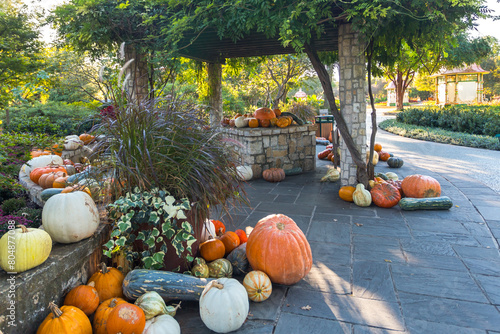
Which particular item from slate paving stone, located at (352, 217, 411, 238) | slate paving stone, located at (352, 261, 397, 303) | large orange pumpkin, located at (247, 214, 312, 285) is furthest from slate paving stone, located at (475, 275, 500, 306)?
large orange pumpkin, located at (247, 214, 312, 285)

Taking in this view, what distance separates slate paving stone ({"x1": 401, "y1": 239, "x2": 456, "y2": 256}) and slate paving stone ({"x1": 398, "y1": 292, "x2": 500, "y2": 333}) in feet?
2.78

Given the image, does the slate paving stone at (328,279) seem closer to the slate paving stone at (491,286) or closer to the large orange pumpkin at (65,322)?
the slate paving stone at (491,286)

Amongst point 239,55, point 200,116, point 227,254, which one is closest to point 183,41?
point 239,55

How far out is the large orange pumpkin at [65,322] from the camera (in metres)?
1.78

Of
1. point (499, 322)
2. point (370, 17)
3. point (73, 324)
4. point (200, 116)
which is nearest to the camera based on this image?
point (73, 324)

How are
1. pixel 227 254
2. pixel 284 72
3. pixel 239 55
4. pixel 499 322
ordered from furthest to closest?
1. pixel 284 72
2. pixel 239 55
3. pixel 227 254
4. pixel 499 322

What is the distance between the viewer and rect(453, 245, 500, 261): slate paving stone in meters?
3.13

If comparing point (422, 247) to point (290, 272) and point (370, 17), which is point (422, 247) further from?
point (370, 17)

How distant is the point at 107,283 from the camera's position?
2293 mm

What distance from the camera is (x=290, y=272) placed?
260 centimetres

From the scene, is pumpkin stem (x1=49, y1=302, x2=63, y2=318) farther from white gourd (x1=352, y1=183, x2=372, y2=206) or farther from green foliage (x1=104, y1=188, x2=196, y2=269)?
white gourd (x1=352, y1=183, x2=372, y2=206)

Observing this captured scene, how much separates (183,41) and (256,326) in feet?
16.1

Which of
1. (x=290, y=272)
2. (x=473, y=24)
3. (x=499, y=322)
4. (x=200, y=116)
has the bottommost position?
(x=499, y=322)

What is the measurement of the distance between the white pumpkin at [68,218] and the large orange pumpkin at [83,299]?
1.06 feet
